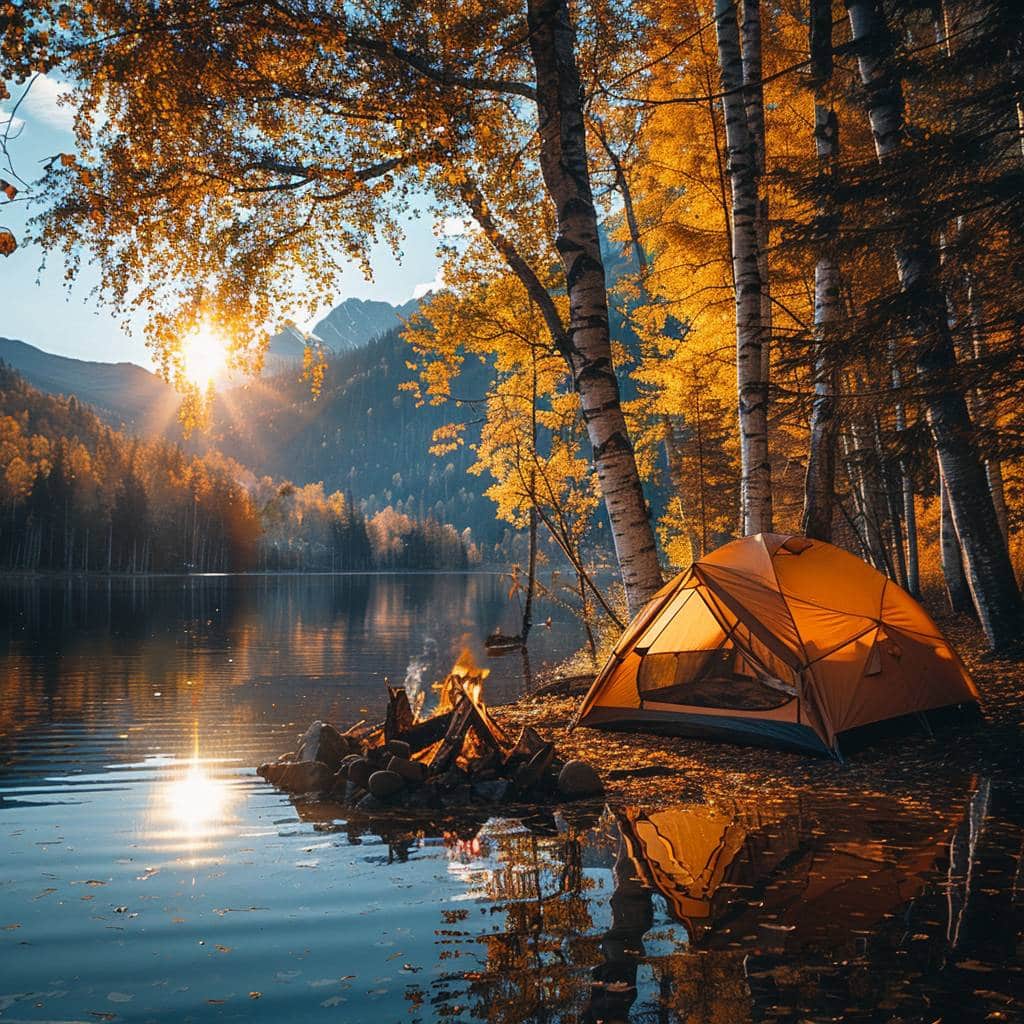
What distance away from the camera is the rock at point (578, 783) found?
680 cm

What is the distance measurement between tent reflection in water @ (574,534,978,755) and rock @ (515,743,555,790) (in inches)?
87.5

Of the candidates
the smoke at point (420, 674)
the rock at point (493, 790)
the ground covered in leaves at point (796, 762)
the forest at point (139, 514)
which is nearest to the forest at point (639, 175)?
the ground covered in leaves at point (796, 762)

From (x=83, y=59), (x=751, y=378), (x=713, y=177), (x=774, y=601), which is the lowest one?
(x=774, y=601)

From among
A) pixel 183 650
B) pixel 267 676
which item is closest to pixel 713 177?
pixel 267 676

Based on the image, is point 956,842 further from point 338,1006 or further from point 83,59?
point 83,59

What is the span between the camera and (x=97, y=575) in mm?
90000

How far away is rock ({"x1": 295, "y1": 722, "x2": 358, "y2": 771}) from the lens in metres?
8.09

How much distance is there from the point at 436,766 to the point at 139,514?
96122mm

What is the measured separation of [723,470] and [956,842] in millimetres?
22273

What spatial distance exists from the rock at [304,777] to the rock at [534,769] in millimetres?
1858

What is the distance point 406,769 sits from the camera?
716cm

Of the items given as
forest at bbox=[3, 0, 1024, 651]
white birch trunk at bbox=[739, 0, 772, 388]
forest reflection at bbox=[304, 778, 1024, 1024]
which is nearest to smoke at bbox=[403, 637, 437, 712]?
forest at bbox=[3, 0, 1024, 651]

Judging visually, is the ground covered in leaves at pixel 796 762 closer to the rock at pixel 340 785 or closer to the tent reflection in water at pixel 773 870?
the tent reflection in water at pixel 773 870

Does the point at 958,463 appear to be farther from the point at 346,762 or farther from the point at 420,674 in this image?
the point at 420,674
